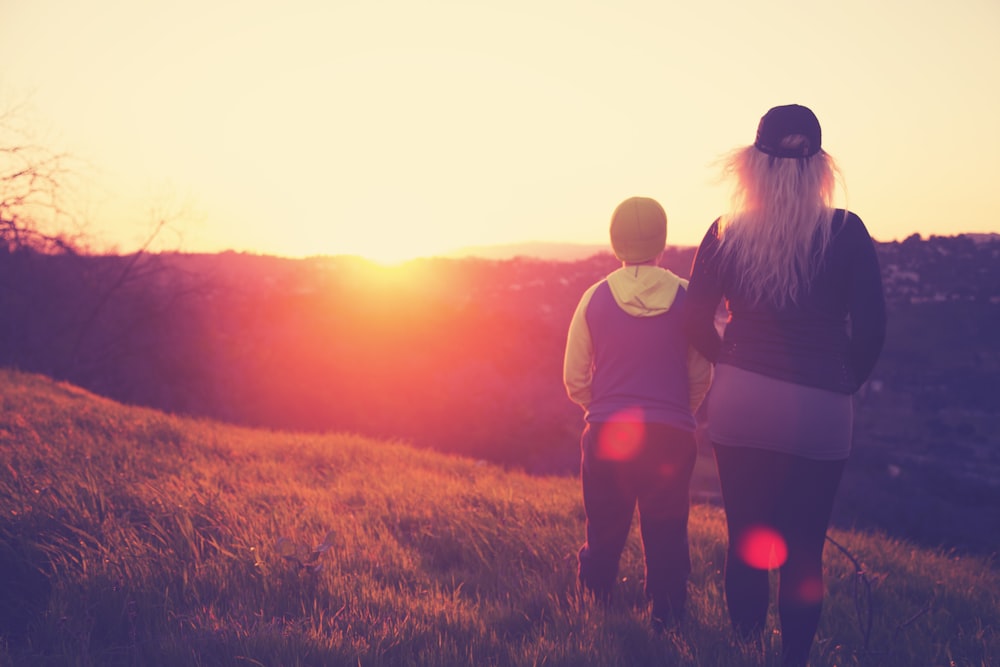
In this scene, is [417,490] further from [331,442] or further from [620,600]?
[331,442]

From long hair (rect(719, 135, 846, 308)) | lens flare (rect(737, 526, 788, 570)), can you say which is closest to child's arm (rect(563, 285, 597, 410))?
long hair (rect(719, 135, 846, 308))

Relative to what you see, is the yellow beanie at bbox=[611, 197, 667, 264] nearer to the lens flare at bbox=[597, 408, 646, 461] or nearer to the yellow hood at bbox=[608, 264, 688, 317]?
the yellow hood at bbox=[608, 264, 688, 317]

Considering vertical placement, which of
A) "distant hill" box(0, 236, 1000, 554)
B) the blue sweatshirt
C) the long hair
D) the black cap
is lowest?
"distant hill" box(0, 236, 1000, 554)

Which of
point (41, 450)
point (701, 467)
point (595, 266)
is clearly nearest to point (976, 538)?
point (701, 467)

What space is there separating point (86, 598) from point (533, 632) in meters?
2.04

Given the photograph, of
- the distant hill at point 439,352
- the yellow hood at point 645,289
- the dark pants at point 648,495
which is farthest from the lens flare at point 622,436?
the distant hill at point 439,352

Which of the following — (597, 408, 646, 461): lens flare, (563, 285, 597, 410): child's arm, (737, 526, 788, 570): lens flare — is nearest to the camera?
(737, 526, 788, 570): lens flare

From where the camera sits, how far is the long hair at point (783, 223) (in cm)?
224

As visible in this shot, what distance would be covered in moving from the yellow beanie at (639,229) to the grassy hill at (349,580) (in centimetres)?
159

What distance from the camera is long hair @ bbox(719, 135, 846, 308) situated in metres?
2.24

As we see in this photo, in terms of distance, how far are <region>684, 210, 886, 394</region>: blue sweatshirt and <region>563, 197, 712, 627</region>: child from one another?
0.38m

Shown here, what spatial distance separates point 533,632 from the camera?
2.68m

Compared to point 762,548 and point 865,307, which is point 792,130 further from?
point 762,548

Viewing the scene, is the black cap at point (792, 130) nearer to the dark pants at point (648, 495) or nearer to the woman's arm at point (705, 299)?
the woman's arm at point (705, 299)
